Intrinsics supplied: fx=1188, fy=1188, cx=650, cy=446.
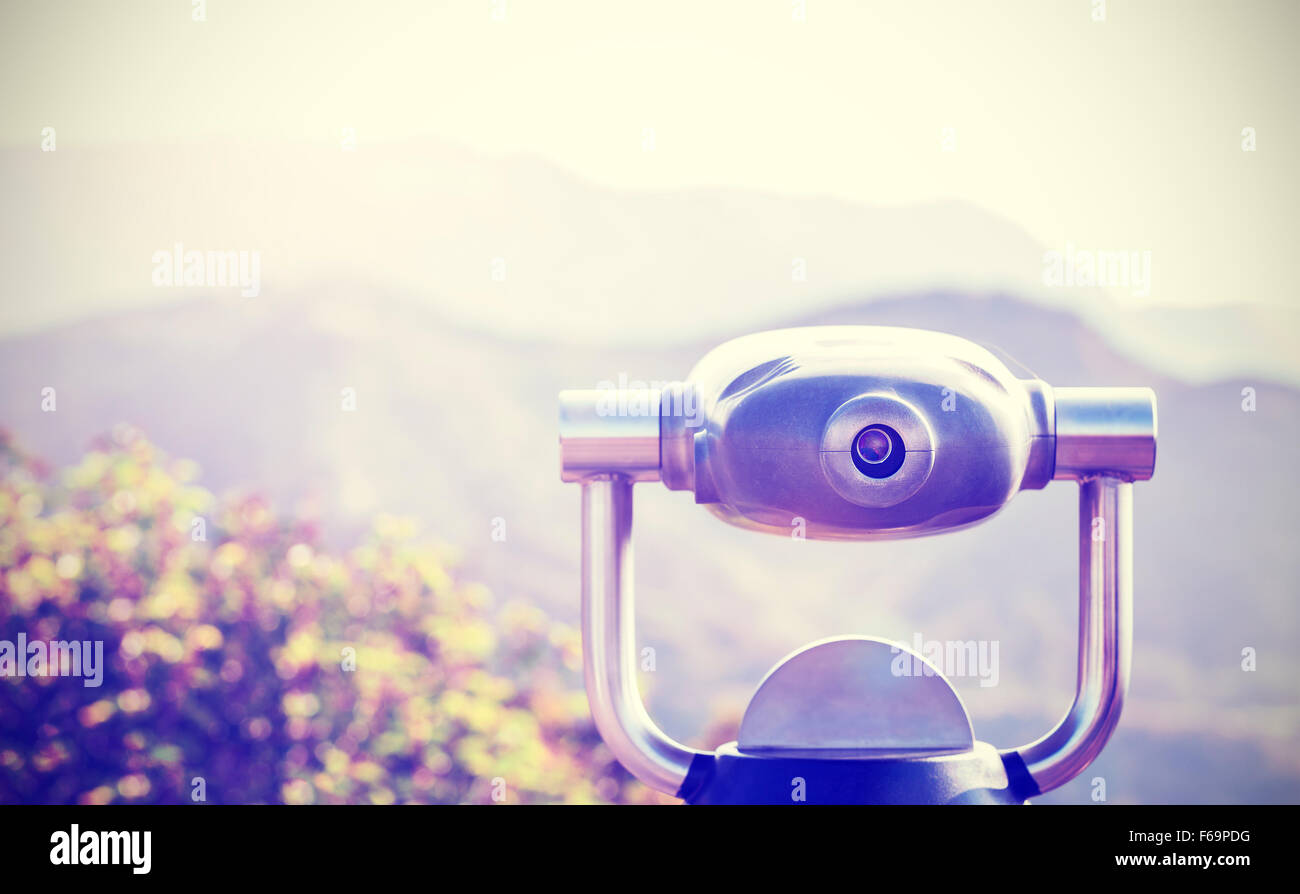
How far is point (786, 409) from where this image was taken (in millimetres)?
851

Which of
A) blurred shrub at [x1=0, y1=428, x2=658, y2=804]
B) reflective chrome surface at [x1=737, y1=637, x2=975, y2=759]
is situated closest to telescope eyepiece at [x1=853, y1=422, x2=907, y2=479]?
reflective chrome surface at [x1=737, y1=637, x2=975, y2=759]

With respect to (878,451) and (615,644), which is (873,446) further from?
(615,644)

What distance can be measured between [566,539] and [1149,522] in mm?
1583

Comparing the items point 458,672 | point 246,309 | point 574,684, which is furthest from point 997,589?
point 246,309

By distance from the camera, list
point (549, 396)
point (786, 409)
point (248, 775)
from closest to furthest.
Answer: point (786, 409), point (248, 775), point (549, 396)

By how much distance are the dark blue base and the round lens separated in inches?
8.7

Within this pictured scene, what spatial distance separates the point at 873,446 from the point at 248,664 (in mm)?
2437

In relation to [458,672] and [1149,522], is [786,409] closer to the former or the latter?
[458,672]

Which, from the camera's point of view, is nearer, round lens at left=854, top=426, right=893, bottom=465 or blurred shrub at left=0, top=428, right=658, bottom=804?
round lens at left=854, top=426, right=893, bottom=465

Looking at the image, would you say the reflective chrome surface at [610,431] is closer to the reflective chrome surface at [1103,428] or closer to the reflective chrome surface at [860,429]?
the reflective chrome surface at [860,429]

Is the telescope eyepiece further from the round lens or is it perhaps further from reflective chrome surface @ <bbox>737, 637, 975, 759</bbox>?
reflective chrome surface @ <bbox>737, 637, 975, 759</bbox>

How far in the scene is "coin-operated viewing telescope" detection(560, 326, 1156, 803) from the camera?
849mm

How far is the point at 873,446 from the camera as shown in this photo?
849 mm

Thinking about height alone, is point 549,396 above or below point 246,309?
below
